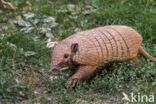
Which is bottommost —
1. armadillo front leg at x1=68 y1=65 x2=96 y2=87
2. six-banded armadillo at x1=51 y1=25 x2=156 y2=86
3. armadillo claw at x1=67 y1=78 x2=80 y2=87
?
armadillo claw at x1=67 y1=78 x2=80 y2=87

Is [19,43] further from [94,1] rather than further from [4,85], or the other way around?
[94,1]

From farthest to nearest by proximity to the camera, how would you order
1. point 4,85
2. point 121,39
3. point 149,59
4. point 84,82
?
point 149,59 → point 121,39 → point 84,82 → point 4,85

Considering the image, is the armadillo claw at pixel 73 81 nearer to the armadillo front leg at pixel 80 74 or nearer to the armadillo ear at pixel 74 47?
the armadillo front leg at pixel 80 74

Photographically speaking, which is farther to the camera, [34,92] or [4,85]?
[34,92]

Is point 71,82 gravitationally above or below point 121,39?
below

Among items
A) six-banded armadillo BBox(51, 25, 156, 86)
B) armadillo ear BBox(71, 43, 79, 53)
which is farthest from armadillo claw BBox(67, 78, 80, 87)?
armadillo ear BBox(71, 43, 79, 53)

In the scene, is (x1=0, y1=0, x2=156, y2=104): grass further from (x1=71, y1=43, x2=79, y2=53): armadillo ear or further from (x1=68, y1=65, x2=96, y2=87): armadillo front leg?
(x1=71, y1=43, x2=79, y2=53): armadillo ear

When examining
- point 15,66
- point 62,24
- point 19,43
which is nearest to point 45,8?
point 62,24
